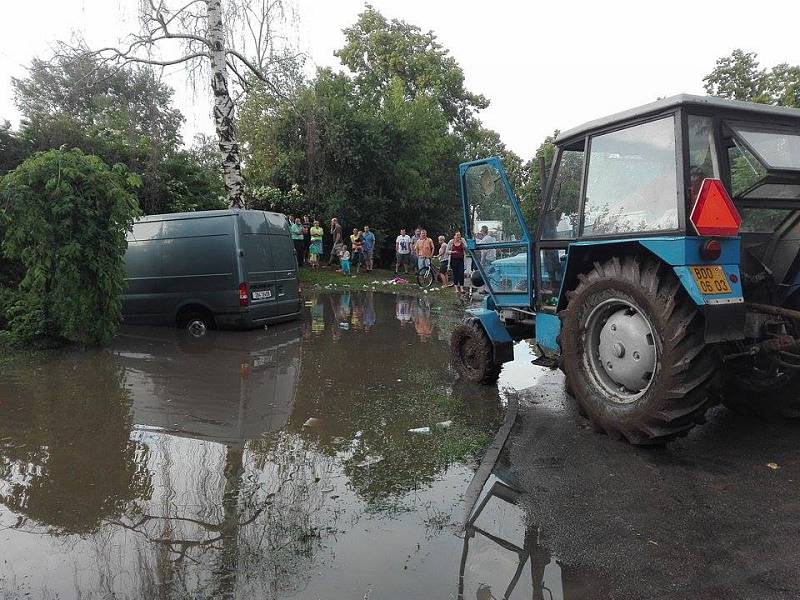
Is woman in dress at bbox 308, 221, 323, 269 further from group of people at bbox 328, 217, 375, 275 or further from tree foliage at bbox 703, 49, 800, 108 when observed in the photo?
tree foliage at bbox 703, 49, 800, 108

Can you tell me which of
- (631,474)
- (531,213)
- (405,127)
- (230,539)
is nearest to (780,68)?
(405,127)

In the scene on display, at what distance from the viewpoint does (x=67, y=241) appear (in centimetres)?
749

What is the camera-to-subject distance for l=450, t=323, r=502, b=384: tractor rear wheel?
605 cm

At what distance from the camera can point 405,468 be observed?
3998 millimetres

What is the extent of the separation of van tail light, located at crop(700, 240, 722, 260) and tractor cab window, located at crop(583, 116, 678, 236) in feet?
0.79

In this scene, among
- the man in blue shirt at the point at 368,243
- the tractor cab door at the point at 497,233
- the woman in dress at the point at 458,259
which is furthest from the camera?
the man in blue shirt at the point at 368,243

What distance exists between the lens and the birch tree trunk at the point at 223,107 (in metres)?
12.9

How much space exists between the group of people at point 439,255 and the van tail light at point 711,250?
877cm

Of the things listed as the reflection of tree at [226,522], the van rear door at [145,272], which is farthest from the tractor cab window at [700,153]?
the van rear door at [145,272]

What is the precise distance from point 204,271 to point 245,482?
6.27 metres

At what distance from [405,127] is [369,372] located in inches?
745

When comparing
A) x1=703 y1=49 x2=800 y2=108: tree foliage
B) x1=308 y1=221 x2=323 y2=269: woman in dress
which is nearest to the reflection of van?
x1=308 y1=221 x2=323 y2=269: woman in dress

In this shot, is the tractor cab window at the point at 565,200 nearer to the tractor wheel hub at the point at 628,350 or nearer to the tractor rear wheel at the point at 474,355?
the tractor wheel hub at the point at 628,350

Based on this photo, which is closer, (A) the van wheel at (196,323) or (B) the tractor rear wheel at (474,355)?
(B) the tractor rear wheel at (474,355)
